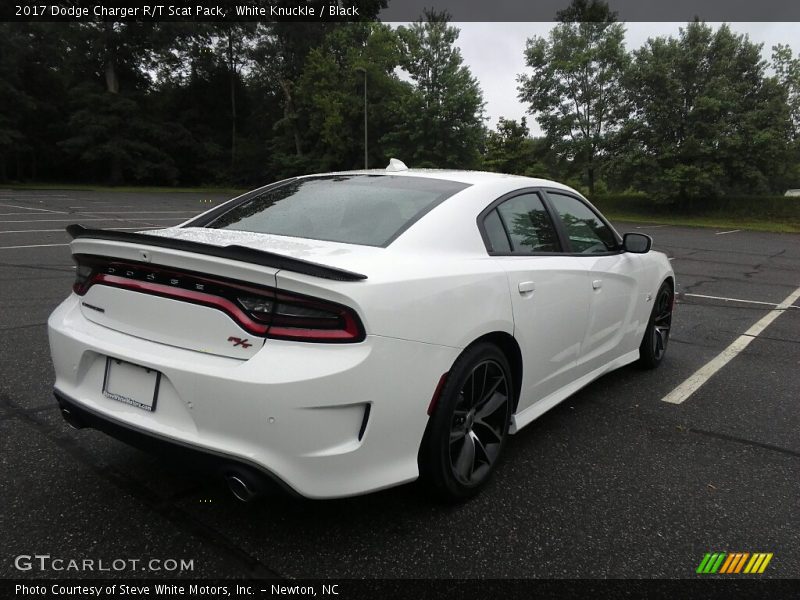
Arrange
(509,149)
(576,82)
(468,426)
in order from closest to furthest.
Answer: (468,426) → (576,82) → (509,149)

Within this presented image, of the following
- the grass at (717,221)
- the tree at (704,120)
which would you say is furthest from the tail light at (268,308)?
the tree at (704,120)

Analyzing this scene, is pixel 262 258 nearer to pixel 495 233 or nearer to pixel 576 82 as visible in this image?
pixel 495 233

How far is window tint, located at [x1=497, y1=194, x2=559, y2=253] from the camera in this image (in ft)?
9.78

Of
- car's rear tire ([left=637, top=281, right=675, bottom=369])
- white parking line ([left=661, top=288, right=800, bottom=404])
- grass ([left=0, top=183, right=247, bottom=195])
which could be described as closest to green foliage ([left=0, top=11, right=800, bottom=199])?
grass ([left=0, top=183, right=247, bottom=195])

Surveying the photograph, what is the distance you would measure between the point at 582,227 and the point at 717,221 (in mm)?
28653

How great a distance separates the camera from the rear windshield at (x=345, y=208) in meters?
2.59

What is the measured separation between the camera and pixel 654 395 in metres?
4.06

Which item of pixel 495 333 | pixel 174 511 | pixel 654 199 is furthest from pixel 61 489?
pixel 654 199

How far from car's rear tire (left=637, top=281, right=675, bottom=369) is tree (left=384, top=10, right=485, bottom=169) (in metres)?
35.5

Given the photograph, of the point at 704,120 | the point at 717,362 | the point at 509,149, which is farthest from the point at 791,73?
the point at 717,362

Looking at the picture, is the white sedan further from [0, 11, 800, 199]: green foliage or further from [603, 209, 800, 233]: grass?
[0, 11, 800, 199]: green foliage

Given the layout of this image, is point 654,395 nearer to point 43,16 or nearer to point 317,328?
point 317,328

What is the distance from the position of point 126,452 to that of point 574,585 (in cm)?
218

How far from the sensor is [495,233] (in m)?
2.85
